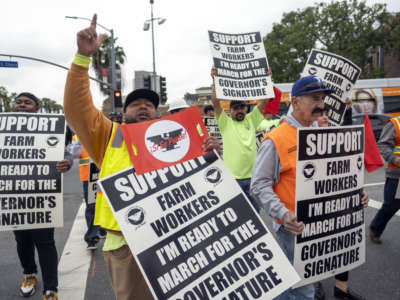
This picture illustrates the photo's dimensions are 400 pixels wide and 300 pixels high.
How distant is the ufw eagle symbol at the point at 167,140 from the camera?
1.88 m

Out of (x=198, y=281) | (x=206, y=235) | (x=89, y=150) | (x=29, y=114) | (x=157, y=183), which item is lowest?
(x=198, y=281)

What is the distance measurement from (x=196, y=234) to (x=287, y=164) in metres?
0.86

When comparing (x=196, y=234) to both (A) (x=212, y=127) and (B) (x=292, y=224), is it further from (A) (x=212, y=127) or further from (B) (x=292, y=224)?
(A) (x=212, y=127)

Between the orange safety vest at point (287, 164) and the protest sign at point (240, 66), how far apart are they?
1.89m

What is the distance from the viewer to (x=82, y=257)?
4.28 m

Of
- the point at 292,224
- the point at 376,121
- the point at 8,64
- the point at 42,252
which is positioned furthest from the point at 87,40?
the point at 376,121

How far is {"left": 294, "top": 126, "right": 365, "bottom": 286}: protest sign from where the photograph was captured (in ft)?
7.24

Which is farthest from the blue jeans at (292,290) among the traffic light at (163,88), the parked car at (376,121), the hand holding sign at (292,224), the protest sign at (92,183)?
the traffic light at (163,88)

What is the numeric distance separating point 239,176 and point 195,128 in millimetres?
2401

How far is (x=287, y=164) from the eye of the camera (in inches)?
90.1

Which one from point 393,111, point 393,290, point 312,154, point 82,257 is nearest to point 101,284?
point 82,257

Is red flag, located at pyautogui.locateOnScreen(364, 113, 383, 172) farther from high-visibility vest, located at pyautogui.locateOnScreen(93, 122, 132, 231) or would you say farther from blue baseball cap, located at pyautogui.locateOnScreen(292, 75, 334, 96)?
high-visibility vest, located at pyautogui.locateOnScreen(93, 122, 132, 231)

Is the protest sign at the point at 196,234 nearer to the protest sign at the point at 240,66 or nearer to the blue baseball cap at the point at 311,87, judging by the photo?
the blue baseball cap at the point at 311,87

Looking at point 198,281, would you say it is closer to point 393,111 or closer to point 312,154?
point 312,154
